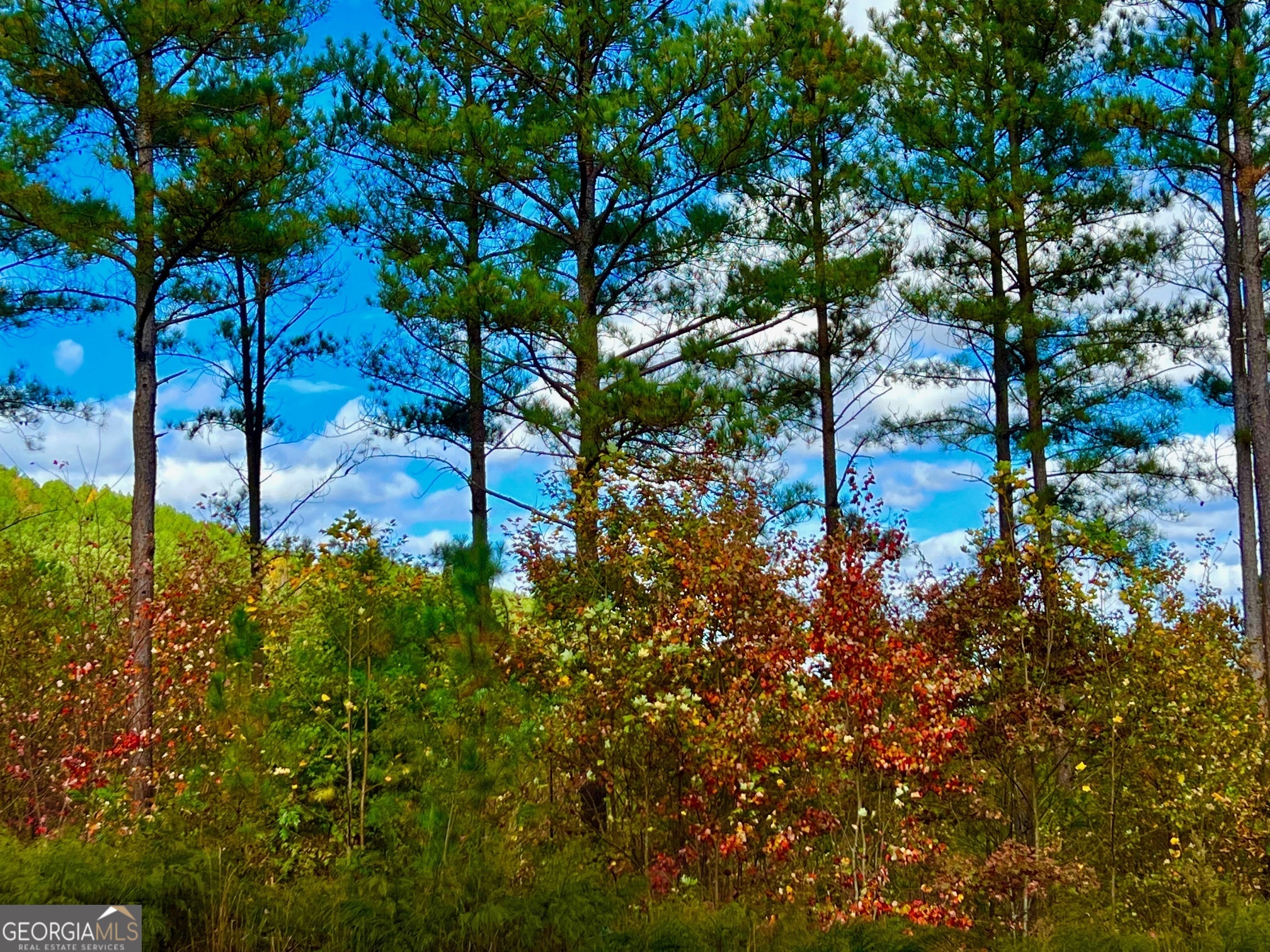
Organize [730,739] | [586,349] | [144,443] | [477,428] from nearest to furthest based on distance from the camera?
1. [730,739]
2. [144,443]
3. [586,349]
4. [477,428]

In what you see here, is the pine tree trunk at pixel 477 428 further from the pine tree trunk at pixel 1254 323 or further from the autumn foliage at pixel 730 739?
the pine tree trunk at pixel 1254 323

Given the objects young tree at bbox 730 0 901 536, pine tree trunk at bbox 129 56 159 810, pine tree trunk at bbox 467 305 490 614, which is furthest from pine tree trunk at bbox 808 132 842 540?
pine tree trunk at bbox 129 56 159 810

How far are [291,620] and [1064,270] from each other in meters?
11.2

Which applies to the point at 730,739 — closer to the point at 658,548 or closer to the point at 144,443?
the point at 658,548

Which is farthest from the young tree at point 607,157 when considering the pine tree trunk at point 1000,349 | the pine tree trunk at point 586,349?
the pine tree trunk at point 1000,349

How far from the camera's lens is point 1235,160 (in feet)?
41.3

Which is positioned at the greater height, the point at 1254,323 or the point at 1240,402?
the point at 1254,323

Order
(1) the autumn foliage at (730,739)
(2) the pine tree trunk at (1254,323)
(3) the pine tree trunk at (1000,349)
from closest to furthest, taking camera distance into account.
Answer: (1) the autumn foliage at (730,739) < (2) the pine tree trunk at (1254,323) < (3) the pine tree trunk at (1000,349)

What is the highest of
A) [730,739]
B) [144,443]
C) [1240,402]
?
[1240,402]

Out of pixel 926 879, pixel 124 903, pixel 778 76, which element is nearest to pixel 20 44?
pixel 778 76

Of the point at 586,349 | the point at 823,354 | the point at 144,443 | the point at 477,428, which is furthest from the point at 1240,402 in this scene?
the point at 144,443

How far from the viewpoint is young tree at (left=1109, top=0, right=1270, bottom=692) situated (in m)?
12.1

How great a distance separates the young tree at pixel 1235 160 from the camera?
12109 millimetres

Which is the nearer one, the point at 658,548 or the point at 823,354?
the point at 658,548
